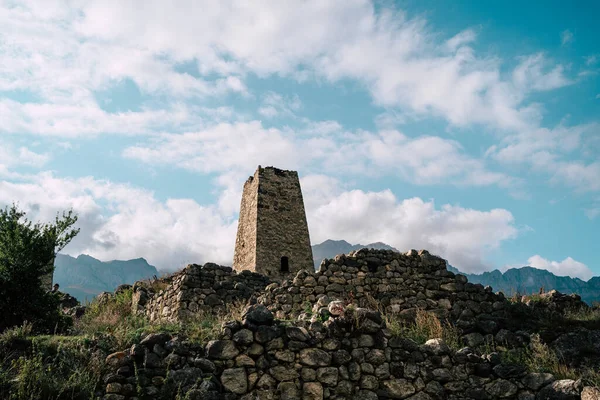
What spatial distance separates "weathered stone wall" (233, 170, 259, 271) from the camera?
20.6m

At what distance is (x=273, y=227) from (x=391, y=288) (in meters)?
10.8

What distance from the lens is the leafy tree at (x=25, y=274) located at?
10195mm

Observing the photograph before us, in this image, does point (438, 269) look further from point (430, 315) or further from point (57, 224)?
point (57, 224)

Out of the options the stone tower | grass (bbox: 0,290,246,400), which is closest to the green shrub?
grass (bbox: 0,290,246,400)

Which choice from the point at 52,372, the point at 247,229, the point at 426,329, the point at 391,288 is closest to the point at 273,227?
the point at 247,229

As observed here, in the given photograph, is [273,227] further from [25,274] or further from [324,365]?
[324,365]

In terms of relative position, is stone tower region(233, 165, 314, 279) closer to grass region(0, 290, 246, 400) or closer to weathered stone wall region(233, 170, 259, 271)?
weathered stone wall region(233, 170, 259, 271)

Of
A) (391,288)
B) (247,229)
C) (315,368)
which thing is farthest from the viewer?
(247,229)

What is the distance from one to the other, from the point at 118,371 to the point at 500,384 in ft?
17.8

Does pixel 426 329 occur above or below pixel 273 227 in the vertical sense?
below

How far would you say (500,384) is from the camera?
7.11 metres

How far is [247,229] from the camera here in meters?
21.6

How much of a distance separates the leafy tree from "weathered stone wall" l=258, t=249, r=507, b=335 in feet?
15.5

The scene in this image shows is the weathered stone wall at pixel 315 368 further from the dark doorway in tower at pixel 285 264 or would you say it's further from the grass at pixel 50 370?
the dark doorway in tower at pixel 285 264
